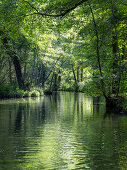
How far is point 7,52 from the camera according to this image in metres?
24.4

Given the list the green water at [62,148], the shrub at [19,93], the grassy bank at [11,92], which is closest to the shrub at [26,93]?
the grassy bank at [11,92]

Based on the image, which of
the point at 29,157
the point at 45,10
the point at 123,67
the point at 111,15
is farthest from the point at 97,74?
the point at 29,157

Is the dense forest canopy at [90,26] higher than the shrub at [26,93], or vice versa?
the dense forest canopy at [90,26]

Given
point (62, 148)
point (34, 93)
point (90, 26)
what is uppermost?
point (90, 26)

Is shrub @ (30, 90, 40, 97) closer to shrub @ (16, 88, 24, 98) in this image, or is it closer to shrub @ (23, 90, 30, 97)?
shrub @ (23, 90, 30, 97)

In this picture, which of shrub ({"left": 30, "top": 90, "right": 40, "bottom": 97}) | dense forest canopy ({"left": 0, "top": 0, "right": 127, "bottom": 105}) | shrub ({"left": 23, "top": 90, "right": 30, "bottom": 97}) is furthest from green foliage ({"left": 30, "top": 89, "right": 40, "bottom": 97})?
dense forest canopy ({"left": 0, "top": 0, "right": 127, "bottom": 105})

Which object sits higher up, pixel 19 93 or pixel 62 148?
pixel 19 93

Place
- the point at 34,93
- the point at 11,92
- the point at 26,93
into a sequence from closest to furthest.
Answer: the point at 11,92
the point at 26,93
the point at 34,93

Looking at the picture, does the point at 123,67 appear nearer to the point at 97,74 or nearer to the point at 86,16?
the point at 97,74

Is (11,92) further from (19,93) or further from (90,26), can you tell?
(90,26)

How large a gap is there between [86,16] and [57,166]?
13.6 m

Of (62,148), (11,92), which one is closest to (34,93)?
(11,92)

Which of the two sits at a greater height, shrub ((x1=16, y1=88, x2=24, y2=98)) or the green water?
shrub ((x1=16, y1=88, x2=24, y2=98))

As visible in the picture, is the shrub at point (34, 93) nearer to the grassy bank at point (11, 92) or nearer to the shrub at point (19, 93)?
the grassy bank at point (11, 92)
